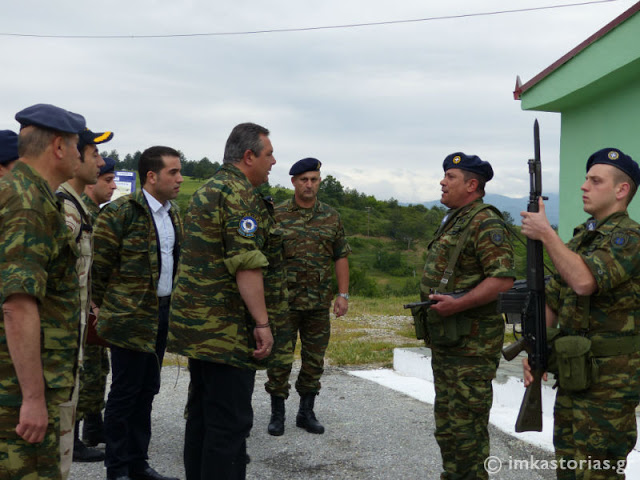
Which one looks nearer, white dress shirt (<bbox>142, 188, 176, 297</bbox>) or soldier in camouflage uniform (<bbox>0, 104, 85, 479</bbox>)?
soldier in camouflage uniform (<bbox>0, 104, 85, 479</bbox>)

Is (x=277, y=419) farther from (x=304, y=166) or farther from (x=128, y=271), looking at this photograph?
(x=304, y=166)

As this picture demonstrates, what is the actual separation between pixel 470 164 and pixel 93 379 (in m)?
3.15

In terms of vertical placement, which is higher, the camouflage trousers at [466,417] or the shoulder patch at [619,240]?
the shoulder patch at [619,240]

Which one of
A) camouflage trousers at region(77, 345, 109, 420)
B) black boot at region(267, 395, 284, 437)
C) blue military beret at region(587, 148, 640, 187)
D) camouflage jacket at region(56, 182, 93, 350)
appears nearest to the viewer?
camouflage jacket at region(56, 182, 93, 350)

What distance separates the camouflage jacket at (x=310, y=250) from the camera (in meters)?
5.06

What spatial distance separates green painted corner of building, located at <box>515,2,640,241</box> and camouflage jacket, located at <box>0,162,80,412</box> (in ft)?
19.2

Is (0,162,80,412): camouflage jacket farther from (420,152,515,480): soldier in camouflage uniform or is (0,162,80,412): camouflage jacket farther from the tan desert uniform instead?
(420,152,515,480): soldier in camouflage uniform

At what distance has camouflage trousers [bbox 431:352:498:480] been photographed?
342 centimetres

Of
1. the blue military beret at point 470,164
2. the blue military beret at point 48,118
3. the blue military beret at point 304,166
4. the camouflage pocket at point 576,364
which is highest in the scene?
the blue military beret at point 304,166

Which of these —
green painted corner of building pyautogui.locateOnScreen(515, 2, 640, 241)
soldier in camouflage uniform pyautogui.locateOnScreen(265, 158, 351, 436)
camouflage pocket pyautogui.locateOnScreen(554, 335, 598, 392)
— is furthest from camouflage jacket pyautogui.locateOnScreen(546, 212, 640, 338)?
green painted corner of building pyautogui.locateOnScreen(515, 2, 640, 241)

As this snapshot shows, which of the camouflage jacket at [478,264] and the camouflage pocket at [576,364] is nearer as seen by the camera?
the camouflage pocket at [576,364]

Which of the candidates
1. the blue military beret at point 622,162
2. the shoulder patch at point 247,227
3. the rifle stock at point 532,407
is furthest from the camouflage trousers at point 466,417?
the shoulder patch at point 247,227

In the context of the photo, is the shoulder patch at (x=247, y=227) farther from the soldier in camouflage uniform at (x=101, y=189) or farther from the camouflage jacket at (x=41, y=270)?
the soldier in camouflage uniform at (x=101, y=189)

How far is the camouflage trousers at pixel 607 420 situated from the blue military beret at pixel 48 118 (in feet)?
8.49
